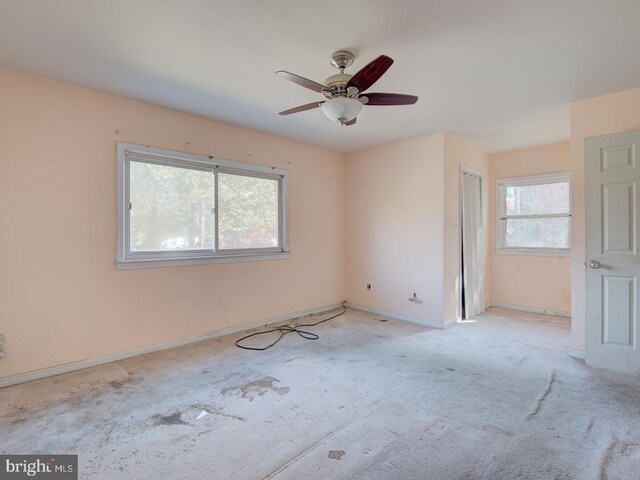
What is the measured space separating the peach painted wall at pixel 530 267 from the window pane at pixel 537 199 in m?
0.20

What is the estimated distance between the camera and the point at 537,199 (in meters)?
4.76

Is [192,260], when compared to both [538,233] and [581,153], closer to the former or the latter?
[581,153]

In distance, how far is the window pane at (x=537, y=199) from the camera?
4.54 meters

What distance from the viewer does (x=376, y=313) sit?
483 cm

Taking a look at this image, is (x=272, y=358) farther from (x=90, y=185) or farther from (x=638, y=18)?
(x=638, y=18)

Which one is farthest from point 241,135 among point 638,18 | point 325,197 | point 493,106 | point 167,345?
point 638,18

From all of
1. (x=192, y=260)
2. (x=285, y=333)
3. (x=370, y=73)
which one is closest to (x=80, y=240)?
(x=192, y=260)

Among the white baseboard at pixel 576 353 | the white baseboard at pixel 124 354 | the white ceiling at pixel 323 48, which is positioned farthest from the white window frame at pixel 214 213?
the white baseboard at pixel 576 353

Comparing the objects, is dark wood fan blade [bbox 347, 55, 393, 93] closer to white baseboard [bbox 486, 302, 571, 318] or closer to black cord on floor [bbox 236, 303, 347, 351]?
black cord on floor [bbox 236, 303, 347, 351]

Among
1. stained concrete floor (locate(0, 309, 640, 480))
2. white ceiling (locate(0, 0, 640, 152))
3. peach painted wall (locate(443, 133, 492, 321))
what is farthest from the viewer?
peach painted wall (locate(443, 133, 492, 321))

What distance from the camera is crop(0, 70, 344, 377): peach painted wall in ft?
8.37

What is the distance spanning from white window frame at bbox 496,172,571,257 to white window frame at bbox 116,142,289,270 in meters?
3.39

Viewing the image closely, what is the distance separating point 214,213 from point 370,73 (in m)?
2.42

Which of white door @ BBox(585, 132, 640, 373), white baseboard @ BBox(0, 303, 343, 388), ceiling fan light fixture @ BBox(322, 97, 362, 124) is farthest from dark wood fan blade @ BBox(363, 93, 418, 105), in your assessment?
white baseboard @ BBox(0, 303, 343, 388)
